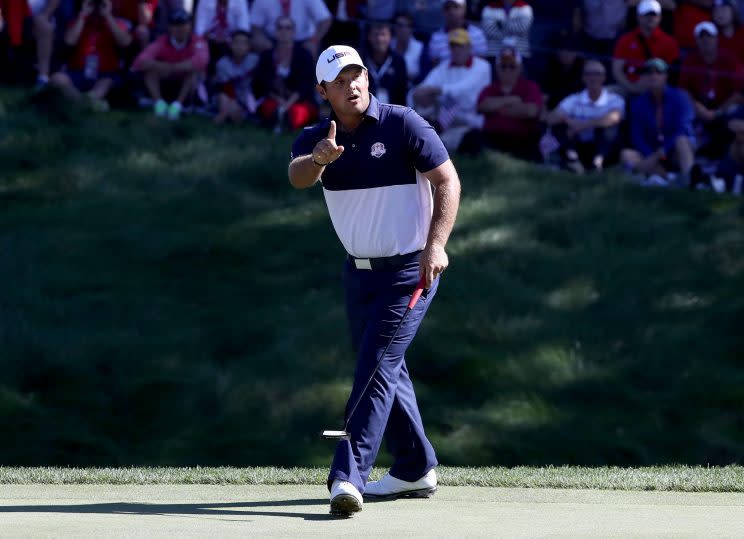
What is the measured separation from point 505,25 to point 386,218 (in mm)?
9932

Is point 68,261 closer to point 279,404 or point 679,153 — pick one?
point 279,404

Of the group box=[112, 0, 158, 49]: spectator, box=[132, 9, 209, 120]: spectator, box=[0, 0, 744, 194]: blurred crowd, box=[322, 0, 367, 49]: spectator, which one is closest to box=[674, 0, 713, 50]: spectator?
box=[0, 0, 744, 194]: blurred crowd

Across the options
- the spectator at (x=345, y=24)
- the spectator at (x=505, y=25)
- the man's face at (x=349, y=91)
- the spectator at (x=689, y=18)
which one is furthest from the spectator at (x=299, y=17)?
the man's face at (x=349, y=91)

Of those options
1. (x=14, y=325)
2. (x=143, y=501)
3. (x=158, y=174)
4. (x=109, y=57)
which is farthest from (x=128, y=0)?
(x=143, y=501)

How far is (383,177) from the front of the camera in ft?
20.8

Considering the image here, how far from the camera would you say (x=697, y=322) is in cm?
1348

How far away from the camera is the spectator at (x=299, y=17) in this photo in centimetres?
1630

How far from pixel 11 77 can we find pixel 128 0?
1.55 meters

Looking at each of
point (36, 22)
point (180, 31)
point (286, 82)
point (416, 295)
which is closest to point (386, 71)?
point (286, 82)

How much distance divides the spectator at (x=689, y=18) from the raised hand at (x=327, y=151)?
419 inches

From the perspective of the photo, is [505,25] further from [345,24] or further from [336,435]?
[336,435]

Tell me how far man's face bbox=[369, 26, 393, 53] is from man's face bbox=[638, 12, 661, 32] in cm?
258

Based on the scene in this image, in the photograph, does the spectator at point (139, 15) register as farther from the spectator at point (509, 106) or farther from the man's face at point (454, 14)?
the spectator at point (509, 106)

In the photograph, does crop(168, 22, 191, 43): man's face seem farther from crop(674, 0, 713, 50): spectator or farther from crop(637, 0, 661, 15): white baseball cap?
crop(674, 0, 713, 50): spectator
